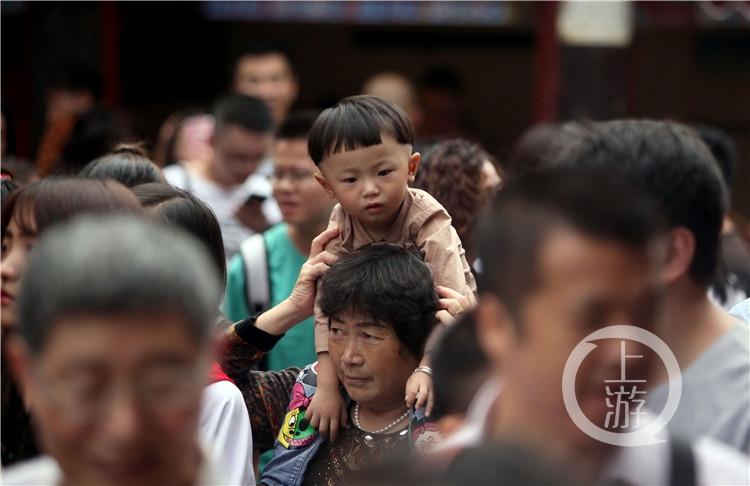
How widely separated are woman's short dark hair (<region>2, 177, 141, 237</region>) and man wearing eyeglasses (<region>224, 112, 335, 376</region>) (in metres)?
1.42

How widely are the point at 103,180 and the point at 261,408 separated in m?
0.80

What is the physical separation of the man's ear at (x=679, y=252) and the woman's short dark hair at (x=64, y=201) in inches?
42.3

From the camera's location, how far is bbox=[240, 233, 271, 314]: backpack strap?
165 inches

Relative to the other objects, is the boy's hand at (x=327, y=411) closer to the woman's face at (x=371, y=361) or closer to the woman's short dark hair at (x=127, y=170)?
the woman's face at (x=371, y=361)

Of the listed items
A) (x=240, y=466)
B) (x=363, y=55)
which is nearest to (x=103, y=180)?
(x=240, y=466)

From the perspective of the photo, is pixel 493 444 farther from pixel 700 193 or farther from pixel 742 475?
pixel 700 193

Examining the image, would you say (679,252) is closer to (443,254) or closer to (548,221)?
(548,221)

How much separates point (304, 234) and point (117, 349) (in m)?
2.69

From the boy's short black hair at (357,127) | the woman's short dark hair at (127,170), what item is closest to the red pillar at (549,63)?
the woman's short dark hair at (127,170)

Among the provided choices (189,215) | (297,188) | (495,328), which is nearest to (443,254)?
(189,215)

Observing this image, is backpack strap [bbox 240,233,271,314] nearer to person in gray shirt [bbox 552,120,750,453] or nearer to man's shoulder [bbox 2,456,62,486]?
person in gray shirt [bbox 552,120,750,453]

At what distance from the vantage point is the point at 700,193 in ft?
7.45

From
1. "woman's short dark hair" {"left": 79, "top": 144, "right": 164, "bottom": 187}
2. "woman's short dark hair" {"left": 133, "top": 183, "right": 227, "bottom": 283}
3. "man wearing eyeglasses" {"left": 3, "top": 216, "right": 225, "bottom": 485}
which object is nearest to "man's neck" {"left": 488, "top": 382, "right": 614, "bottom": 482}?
"man wearing eyeglasses" {"left": 3, "top": 216, "right": 225, "bottom": 485}

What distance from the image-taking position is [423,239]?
302cm
